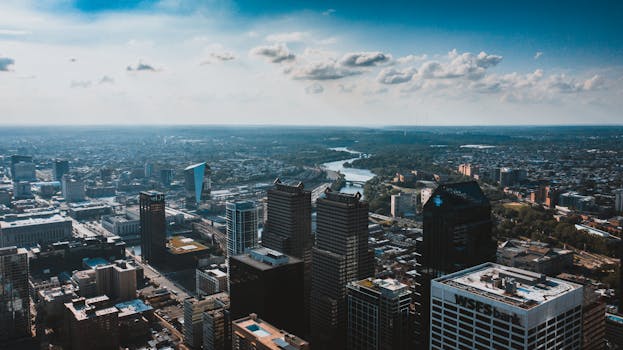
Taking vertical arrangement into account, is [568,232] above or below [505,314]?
below

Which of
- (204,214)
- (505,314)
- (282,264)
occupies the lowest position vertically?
(204,214)

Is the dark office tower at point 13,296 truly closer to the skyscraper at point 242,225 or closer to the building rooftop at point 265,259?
the skyscraper at point 242,225

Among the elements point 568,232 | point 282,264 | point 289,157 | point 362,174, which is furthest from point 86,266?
point 289,157

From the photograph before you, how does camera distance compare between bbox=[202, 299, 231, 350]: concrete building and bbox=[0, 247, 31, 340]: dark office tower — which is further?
bbox=[0, 247, 31, 340]: dark office tower

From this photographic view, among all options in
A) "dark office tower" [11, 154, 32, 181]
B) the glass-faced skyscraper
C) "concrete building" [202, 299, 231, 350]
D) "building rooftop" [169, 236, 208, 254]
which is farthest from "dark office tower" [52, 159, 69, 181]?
"concrete building" [202, 299, 231, 350]

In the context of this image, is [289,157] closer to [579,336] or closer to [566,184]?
[566,184]

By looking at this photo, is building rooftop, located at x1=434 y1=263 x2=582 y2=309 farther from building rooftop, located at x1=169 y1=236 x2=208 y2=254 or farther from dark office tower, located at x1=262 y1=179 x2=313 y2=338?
building rooftop, located at x1=169 y1=236 x2=208 y2=254

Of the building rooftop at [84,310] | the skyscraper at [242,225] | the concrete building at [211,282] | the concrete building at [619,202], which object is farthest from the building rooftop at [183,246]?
the concrete building at [619,202]
